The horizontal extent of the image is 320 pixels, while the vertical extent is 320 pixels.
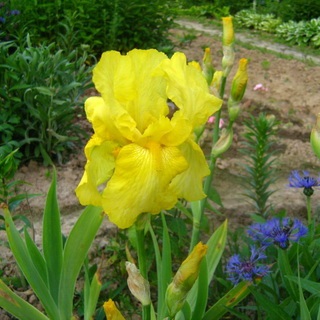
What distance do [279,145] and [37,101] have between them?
169 centimetres

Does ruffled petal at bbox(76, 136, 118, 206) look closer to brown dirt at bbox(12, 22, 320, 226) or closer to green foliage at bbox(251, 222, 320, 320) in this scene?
green foliage at bbox(251, 222, 320, 320)

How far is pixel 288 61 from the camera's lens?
6125 mm

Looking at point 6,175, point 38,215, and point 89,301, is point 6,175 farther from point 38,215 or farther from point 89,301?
point 38,215

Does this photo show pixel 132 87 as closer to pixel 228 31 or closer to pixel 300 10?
pixel 228 31

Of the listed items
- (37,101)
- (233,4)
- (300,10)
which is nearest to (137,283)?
(37,101)

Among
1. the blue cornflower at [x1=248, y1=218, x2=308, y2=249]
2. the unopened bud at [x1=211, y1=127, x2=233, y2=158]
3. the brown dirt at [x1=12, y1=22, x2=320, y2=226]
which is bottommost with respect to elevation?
the brown dirt at [x1=12, y1=22, x2=320, y2=226]

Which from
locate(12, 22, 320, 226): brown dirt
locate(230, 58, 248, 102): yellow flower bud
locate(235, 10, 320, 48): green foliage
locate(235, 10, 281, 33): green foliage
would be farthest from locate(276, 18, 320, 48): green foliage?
locate(230, 58, 248, 102): yellow flower bud

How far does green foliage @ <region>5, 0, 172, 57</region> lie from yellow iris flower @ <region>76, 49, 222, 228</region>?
345 cm

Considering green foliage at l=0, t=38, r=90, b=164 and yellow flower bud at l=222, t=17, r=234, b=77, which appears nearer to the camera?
yellow flower bud at l=222, t=17, r=234, b=77

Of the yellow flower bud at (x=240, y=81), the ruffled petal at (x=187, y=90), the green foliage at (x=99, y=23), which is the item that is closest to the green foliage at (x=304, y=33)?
the green foliage at (x=99, y=23)

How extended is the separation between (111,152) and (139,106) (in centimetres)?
11

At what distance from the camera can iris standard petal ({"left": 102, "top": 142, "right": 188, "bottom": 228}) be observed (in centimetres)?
106

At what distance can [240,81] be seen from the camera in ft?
5.42

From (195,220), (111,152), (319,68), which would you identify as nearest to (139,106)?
(111,152)
